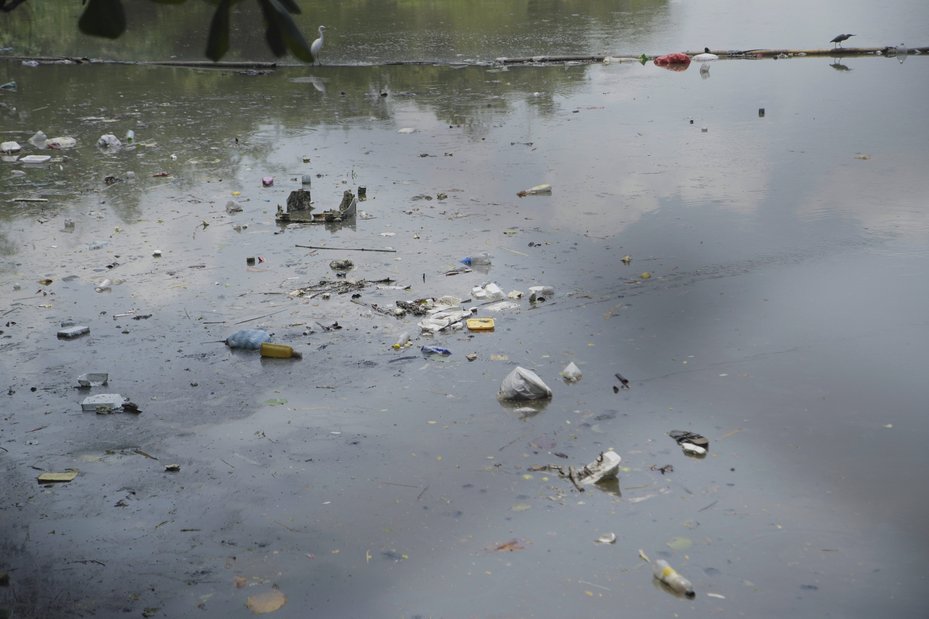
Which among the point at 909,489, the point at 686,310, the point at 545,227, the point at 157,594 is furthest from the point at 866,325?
the point at 157,594

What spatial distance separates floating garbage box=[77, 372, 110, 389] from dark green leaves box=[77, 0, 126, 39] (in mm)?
2635

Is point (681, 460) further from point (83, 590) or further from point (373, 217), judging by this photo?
point (373, 217)

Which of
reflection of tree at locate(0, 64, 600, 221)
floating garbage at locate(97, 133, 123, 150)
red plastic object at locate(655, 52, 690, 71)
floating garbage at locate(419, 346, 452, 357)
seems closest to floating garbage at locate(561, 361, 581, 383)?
floating garbage at locate(419, 346, 452, 357)

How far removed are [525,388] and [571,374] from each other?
266 millimetres

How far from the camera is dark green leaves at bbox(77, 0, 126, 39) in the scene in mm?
1828

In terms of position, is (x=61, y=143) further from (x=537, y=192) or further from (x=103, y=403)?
(x=103, y=403)

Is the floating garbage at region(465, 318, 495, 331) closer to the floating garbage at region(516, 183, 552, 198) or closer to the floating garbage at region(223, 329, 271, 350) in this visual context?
the floating garbage at region(223, 329, 271, 350)

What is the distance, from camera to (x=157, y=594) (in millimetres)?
2941

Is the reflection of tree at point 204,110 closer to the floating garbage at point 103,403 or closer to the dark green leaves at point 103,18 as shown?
the floating garbage at point 103,403

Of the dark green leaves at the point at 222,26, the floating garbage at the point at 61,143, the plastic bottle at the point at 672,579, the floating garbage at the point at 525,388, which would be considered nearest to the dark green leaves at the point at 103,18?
the dark green leaves at the point at 222,26

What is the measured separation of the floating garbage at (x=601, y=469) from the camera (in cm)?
343

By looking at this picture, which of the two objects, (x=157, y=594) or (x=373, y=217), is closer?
(x=157, y=594)

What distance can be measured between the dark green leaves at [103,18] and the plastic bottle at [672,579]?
2.04 metres

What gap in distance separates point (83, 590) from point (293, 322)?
199 cm
